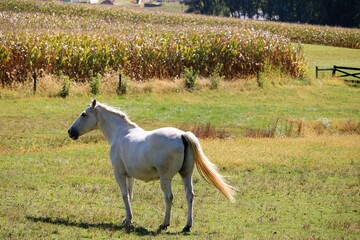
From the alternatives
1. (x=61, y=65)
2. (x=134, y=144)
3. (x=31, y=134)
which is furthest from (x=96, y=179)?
(x=61, y=65)

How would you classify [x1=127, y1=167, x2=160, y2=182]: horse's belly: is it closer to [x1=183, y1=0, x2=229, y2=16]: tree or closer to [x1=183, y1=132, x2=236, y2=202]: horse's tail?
[x1=183, y1=132, x2=236, y2=202]: horse's tail

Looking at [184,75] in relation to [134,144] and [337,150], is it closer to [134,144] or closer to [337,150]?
[337,150]

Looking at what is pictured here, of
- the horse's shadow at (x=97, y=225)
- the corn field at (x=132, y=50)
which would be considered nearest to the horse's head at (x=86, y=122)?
the horse's shadow at (x=97, y=225)

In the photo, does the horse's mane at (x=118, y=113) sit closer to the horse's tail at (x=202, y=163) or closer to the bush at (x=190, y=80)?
the horse's tail at (x=202, y=163)

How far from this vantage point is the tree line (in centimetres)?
10463

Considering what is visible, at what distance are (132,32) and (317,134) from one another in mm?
18704

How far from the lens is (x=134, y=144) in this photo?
1477cm

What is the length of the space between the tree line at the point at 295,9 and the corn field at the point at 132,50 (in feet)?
184

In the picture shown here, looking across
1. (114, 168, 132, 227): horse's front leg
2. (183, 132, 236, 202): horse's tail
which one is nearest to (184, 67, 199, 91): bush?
(114, 168, 132, 227): horse's front leg

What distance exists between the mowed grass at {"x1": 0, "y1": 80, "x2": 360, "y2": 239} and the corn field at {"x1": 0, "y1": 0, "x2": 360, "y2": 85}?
3506mm

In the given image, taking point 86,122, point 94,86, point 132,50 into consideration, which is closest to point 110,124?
point 86,122

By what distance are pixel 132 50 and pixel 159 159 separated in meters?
29.4

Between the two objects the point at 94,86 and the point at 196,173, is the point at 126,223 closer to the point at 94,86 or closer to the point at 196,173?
the point at 196,173

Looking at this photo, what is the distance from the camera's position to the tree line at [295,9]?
4119 inches
